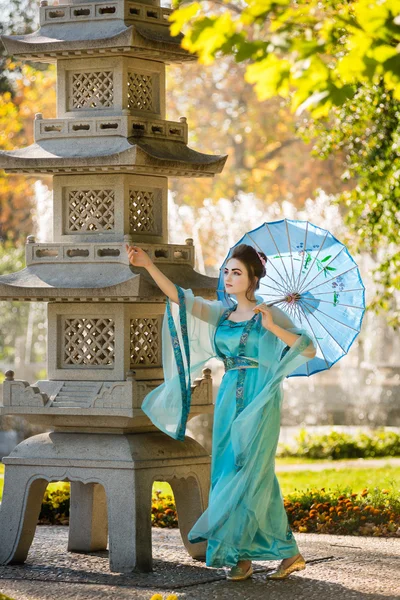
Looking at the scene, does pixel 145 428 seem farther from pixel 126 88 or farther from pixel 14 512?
pixel 126 88

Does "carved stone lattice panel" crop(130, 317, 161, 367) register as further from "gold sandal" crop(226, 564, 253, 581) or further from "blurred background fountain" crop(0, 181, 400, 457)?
"blurred background fountain" crop(0, 181, 400, 457)

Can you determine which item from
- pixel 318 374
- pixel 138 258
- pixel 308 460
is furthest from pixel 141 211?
pixel 318 374

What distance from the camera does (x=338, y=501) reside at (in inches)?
360

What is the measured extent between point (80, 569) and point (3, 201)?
22.7m

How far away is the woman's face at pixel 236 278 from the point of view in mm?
6682

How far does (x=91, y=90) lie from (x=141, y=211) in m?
0.83

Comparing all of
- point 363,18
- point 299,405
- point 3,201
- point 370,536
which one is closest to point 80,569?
point 370,536

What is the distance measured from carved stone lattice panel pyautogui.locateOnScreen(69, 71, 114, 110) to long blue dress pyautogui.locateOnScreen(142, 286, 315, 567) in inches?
57.3

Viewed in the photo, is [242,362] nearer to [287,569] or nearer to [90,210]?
[287,569]

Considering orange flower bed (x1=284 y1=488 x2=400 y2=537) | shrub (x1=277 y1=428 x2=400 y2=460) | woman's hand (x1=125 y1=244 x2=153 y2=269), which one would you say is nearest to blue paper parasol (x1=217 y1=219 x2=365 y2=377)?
woman's hand (x1=125 y1=244 x2=153 y2=269)

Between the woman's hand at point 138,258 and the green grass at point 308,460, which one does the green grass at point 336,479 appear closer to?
the green grass at point 308,460

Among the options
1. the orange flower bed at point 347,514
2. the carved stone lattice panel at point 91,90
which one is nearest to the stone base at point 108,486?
the orange flower bed at point 347,514

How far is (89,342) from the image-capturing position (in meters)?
7.27

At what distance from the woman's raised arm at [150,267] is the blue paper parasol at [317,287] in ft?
1.10
